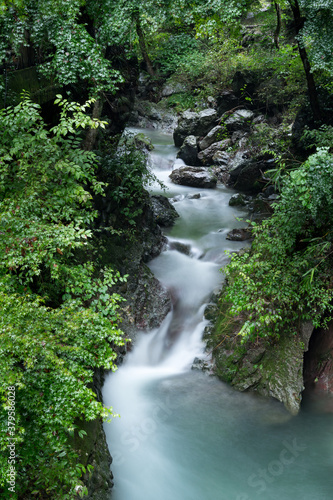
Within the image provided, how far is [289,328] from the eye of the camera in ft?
19.5

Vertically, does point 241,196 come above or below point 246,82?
below

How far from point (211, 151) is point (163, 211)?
16.8 ft

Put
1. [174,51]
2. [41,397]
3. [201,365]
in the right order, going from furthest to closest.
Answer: [174,51]
[201,365]
[41,397]

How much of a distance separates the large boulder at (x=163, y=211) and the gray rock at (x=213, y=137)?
4.90 meters

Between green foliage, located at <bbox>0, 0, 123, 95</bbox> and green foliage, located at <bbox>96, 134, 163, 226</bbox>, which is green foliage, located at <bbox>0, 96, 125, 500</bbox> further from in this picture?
green foliage, located at <bbox>96, 134, 163, 226</bbox>

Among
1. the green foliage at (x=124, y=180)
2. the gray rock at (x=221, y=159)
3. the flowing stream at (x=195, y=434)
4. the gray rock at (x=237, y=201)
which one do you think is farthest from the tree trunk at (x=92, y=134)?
the gray rock at (x=221, y=159)

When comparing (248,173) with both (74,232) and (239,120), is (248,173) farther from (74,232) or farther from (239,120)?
(74,232)

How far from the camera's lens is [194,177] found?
43.5 feet

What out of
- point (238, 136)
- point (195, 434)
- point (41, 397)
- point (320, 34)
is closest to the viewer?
point (41, 397)

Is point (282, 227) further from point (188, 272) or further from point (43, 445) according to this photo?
point (43, 445)

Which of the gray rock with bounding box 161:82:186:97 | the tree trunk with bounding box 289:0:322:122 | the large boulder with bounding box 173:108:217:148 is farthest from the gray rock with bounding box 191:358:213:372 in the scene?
the gray rock with bounding box 161:82:186:97

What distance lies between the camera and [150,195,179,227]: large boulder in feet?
34.6

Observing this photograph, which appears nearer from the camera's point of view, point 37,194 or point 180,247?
point 37,194

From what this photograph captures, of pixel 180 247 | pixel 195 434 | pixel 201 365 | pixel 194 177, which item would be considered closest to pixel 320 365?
pixel 201 365
